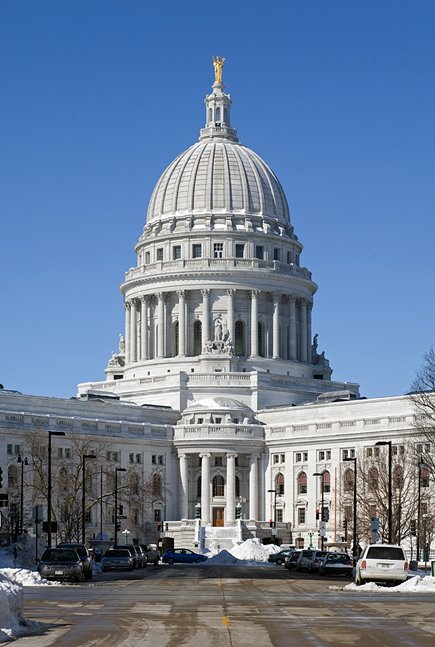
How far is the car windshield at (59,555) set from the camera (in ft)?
227

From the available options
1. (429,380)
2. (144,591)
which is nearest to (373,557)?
(144,591)

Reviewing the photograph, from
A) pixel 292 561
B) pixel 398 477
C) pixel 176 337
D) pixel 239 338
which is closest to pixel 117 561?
pixel 292 561

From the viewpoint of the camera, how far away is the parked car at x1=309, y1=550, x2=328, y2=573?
295 feet

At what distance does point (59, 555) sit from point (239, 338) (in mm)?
124857

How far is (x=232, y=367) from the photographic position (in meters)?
189

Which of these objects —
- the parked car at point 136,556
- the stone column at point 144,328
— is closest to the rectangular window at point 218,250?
the stone column at point 144,328

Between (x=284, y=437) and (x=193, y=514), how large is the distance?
13.4 metres

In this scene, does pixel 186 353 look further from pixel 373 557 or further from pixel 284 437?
pixel 373 557

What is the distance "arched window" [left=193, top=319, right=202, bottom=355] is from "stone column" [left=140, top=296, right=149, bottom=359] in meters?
6.37

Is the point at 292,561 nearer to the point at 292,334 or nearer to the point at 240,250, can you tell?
the point at 292,334

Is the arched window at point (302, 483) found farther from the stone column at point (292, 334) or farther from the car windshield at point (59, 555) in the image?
the car windshield at point (59, 555)

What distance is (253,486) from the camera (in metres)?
177

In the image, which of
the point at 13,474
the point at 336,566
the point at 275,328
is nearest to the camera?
the point at 336,566

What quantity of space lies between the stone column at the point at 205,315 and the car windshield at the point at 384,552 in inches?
5011
